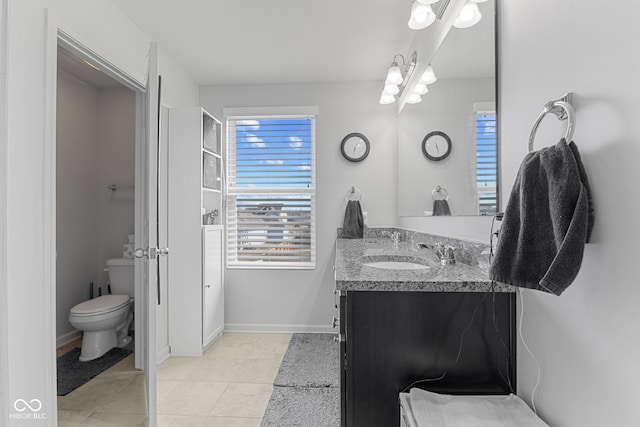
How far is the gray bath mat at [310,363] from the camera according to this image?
7.34 feet

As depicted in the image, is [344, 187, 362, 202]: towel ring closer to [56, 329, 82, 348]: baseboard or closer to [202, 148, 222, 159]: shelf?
[202, 148, 222, 159]: shelf

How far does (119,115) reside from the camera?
3.29 m

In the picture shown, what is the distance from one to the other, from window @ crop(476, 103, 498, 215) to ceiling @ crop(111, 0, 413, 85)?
1.12m

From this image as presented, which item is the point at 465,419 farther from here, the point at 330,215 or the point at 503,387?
the point at 330,215

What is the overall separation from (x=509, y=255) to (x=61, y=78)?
3.63 metres

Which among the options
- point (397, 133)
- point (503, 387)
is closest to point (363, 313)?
point (503, 387)

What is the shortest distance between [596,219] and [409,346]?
62cm

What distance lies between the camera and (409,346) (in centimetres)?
108

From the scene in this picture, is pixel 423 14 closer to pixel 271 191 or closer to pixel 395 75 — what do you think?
pixel 395 75

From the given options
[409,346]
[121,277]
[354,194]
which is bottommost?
[121,277]

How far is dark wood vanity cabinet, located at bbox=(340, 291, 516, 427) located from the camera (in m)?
1.08

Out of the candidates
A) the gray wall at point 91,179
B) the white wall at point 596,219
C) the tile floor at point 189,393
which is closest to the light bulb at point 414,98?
the white wall at point 596,219
